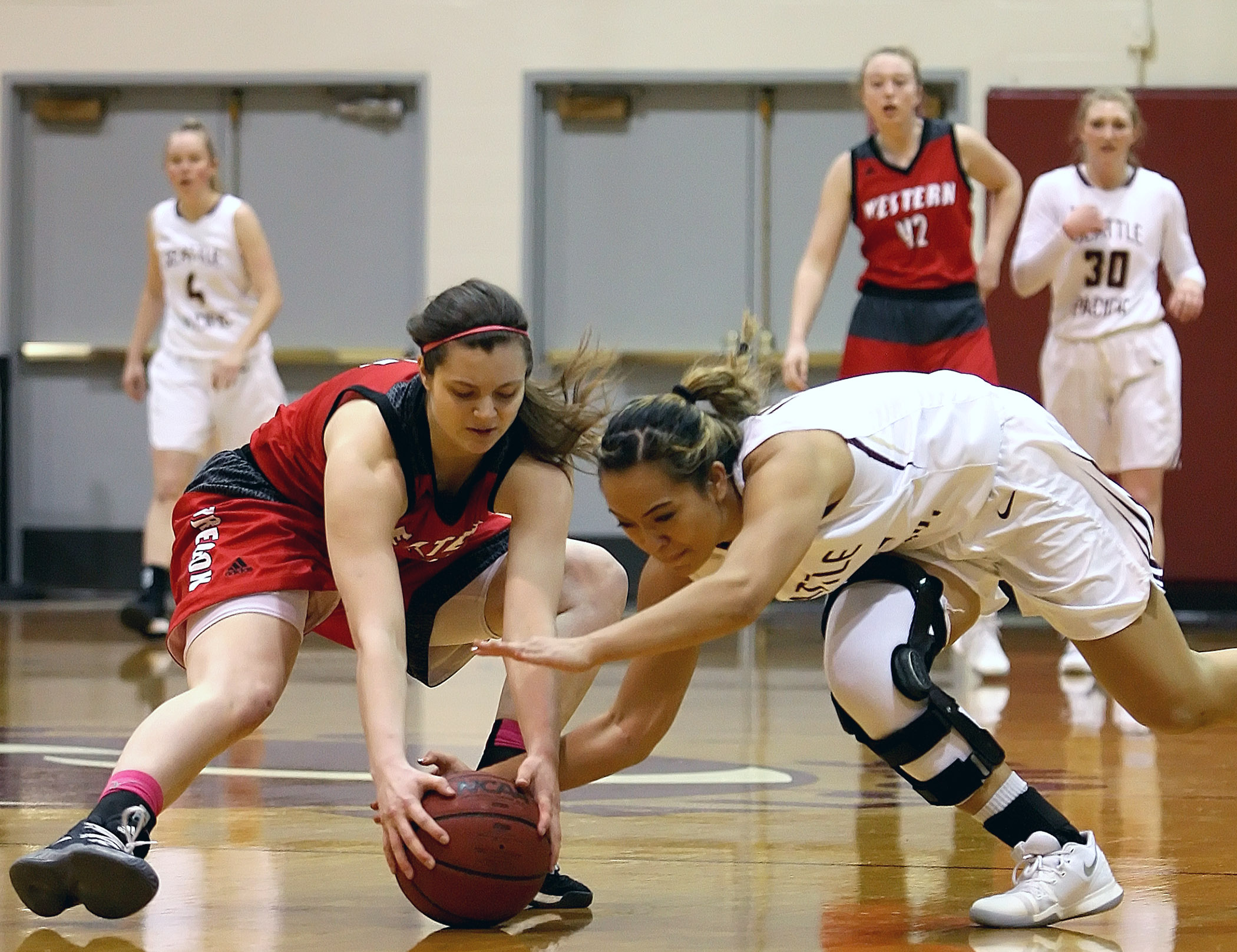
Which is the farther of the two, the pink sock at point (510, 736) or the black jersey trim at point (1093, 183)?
the black jersey trim at point (1093, 183)

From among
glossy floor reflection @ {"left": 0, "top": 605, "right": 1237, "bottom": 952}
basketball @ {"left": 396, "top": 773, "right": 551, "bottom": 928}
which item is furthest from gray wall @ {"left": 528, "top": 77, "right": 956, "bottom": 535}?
basketball @ {"left": 396, "top": 773, "right": 551, "bottom": 928}

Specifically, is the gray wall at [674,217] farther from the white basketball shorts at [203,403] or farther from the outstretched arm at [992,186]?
the outstretched arm at [992,186]

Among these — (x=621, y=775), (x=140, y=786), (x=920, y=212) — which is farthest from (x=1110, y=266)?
(x=140, y=786)

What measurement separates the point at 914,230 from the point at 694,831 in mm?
2767

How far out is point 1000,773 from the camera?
8.93 feet

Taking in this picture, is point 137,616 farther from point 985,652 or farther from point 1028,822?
point 1028,822

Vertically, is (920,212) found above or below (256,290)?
above

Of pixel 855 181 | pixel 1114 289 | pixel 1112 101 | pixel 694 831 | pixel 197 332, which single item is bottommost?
pixel 694 831

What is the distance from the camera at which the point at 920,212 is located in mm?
5500

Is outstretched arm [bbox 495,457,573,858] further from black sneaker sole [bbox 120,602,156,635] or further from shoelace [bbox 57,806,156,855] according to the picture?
black sneaker sole [bbox 120,602,156,635]

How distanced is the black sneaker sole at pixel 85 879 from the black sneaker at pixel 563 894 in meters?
0.64

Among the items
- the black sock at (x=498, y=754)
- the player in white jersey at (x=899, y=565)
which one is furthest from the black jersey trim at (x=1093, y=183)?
the black sock at (x=498, y=754)

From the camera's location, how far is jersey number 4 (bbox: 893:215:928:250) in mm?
5508

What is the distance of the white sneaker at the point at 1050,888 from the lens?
2.61 m
